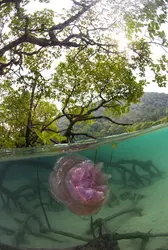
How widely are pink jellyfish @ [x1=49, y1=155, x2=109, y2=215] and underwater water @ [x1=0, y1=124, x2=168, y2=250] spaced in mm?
12

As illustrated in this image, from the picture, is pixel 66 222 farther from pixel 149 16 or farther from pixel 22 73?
pixel 149 16

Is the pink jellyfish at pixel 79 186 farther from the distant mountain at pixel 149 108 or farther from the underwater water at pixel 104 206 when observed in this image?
the distant mountain at pixel 149 108

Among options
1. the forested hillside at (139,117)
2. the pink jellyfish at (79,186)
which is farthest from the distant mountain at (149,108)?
the pink jellyfish at (79,186)

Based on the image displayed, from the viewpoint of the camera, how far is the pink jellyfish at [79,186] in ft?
2.93

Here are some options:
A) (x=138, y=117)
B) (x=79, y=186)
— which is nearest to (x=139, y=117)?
(x=138, y=117)

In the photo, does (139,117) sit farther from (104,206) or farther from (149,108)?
(104,206)

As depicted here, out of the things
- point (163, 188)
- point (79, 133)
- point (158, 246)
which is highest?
point (79, 133)

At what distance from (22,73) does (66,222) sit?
0.35 meters

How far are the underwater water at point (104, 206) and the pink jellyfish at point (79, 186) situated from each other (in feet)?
0.04

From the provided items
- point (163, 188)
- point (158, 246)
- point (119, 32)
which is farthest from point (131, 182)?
point (119, 32)

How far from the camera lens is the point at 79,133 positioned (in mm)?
896

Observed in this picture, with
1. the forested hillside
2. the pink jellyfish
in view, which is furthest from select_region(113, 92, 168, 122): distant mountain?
the pink jellyfish

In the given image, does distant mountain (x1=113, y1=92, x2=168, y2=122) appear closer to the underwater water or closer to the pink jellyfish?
the underwater water

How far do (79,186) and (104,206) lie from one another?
0.23 feet
